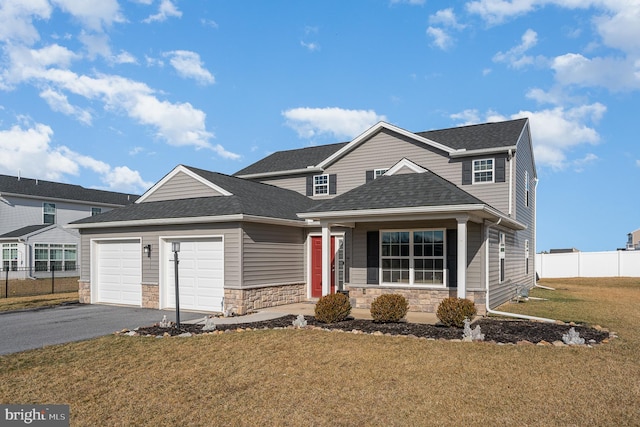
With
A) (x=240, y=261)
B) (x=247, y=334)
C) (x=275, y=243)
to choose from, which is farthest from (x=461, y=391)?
(x=275, y=243)

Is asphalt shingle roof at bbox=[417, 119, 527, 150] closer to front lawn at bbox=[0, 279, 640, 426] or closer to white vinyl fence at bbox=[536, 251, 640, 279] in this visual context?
front lawn at bbox=[0, 279, 640, 426]

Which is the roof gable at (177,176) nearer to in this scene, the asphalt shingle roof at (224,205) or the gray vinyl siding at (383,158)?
the asphalt shingle roof at (224,205)

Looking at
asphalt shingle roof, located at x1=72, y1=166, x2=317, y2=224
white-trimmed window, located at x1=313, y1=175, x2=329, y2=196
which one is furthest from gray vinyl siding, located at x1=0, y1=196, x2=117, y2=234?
white-trimmed window, located at x1=313, y1=175, x2=329, y2=196

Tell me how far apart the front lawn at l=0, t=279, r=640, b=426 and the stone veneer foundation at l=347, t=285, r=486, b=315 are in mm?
3777

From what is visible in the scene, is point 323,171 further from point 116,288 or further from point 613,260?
point 613,260

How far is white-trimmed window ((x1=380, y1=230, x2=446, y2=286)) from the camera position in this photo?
13.1 metres

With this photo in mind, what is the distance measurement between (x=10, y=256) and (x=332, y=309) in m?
29.4

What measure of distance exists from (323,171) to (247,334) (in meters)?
11.1

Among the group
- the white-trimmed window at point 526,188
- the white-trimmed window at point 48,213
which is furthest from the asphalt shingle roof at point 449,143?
the white-trimmed window at point 48,213

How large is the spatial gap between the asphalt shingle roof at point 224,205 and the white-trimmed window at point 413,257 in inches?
137

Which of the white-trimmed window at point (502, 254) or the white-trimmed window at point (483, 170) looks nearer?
the white-trimmed window at point (502, 254)

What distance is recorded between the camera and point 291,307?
14.4 meters

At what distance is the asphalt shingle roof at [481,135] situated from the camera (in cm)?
1689

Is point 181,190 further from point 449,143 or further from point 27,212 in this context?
point 27,212
